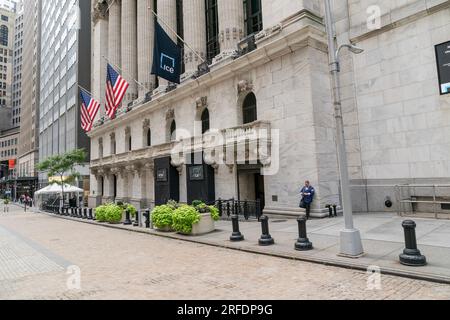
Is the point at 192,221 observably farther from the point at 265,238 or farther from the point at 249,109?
the point at 249,109

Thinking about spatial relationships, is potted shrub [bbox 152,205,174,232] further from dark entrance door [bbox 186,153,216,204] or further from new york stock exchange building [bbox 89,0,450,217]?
dark entrance door [bbox 186,153,216,204]

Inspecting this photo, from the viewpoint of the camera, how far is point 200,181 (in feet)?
69.3

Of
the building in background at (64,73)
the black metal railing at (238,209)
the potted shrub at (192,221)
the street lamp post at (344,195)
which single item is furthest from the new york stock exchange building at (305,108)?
the building in background at (64,73)

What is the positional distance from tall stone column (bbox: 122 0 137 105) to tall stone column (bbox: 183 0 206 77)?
A: 1196 cm

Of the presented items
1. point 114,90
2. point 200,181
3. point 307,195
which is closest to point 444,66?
point 307,195

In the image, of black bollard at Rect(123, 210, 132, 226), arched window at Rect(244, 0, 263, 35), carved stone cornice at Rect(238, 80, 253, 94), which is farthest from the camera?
arched window at Rect(244, 0, 263, 35)

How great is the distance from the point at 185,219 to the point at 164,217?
5.06 ft

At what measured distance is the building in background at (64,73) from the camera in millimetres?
53656

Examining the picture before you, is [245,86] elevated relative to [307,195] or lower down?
elevated

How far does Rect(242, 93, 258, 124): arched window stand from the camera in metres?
20.0

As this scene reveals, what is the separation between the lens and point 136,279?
7.25 m

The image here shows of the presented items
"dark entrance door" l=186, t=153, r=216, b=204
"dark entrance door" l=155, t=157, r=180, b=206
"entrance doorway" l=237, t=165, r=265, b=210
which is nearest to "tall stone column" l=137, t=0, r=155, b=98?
"dark entrance door" l=155, t=157, r=180, b=206

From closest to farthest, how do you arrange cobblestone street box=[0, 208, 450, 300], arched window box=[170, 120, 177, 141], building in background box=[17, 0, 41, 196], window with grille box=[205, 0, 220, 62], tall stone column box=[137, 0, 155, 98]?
cobblestone street box=[0, 208, 450, 300]
window with grille box=[205, 0, 220, 62]
arched window box=[170, 120, 177, 141]
tall stone column box=[137, 0, 155, 98]
building in background box=[17, 0, 41, 196]
